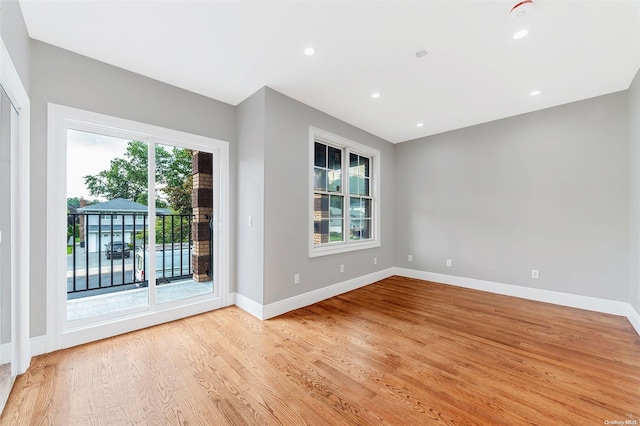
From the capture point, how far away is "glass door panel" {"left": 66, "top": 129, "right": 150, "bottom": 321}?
250 cm

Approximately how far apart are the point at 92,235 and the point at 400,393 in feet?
10.7

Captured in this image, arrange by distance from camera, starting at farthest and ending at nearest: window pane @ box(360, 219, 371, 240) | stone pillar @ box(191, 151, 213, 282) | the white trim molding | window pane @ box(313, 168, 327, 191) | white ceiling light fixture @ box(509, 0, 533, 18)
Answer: window pane @ box(360, 219, 371, 240)
window pane @ box(313, 168, 327, 191)
stone pillar @ box(191, 151, 213, 282)
the white trim molding
white ceiling light fixture @ box(509, 0, 533, 18)

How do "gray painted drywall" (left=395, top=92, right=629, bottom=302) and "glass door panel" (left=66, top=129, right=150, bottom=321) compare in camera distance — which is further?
"gray painted drywall" (left=395, top=92, right=629, bottom=302)

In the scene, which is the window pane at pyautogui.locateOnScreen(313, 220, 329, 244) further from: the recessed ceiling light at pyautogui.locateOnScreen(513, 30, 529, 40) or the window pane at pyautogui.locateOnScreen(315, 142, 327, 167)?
the recessed ceiling light at pyautogui.locateOnScreen(513, 30, 529, 40)

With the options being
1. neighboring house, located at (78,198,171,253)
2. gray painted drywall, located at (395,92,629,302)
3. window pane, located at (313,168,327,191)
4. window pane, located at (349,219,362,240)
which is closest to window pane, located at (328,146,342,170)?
window pane, located at (313,168,327,191)

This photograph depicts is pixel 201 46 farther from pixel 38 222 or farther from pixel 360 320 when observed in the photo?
pixel 360 320

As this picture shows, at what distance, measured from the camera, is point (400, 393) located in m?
1.74

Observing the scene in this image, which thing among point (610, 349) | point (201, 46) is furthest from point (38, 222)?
point (610, 349)

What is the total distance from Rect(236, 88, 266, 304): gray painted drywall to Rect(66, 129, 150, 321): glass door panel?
1.05m

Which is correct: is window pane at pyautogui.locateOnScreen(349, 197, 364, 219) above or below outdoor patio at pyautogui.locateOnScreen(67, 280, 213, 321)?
above

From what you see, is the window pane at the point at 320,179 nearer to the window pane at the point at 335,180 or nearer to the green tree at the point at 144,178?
the window pane at the point at 335,180

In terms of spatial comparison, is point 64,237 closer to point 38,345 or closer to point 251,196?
point 38,345

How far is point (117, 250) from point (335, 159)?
10.4 ft

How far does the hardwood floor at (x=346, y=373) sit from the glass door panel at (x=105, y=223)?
598 mm
